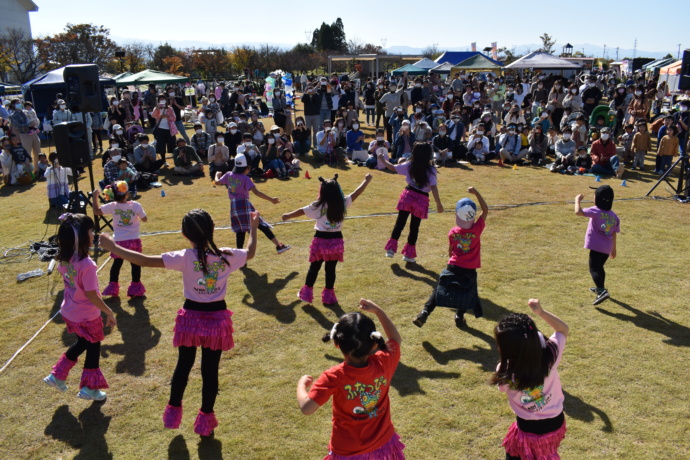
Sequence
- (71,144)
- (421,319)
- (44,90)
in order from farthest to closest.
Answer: (44,90), (71,144), (421,319)

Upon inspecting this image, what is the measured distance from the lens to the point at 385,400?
3.29 meters

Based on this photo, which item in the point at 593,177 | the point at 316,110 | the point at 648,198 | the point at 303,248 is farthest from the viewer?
the point at 316,110

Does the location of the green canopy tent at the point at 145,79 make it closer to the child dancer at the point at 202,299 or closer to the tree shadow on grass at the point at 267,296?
the tree shadow on grass at the point at 267,296

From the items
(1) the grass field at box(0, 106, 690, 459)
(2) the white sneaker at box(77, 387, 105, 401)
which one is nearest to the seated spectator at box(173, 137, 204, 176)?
(1) the grass field at box(0, 106, 690, 459)

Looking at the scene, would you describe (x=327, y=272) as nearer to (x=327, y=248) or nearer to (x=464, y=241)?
(x=327, y=248)

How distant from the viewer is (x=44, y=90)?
68.4ft

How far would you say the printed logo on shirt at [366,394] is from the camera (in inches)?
123

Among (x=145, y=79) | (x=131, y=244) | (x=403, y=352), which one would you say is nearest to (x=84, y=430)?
(x=131, y=244)

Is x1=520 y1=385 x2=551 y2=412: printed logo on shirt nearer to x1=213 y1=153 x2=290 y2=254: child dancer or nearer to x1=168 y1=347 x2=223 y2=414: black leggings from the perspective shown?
x1=168 y1=347 x2=223 y2=414: black leggings

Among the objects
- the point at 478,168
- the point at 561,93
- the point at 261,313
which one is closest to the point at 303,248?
the point at 261,313

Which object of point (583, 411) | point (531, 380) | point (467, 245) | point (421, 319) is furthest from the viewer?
point (421, 319)

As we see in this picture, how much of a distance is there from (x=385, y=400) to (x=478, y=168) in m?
13.1

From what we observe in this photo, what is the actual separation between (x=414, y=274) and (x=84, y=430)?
478 cm

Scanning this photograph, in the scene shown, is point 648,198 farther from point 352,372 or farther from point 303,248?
point 352,372
